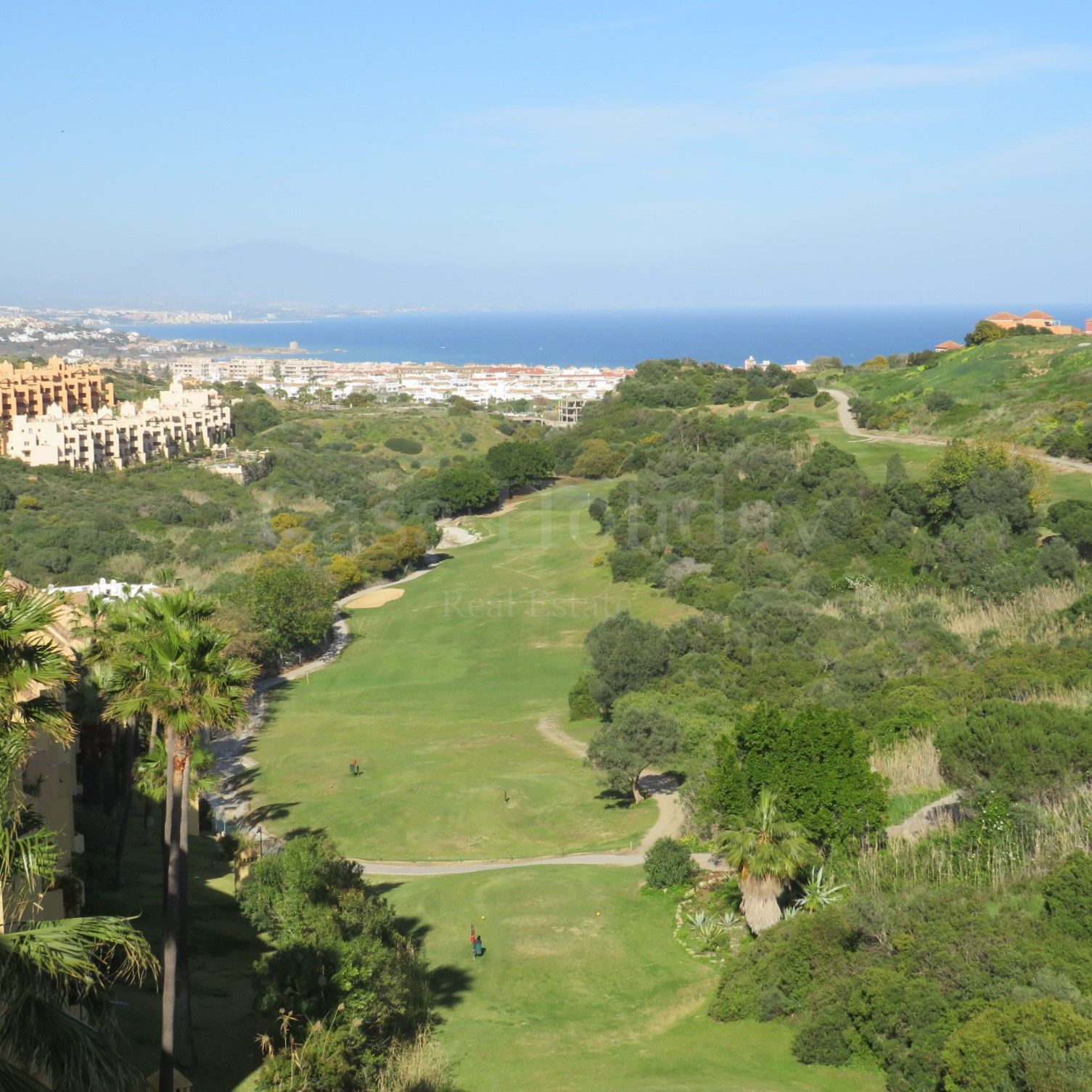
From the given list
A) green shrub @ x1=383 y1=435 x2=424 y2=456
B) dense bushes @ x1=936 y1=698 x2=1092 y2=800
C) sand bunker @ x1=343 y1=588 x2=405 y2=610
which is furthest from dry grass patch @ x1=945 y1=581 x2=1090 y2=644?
green shrub @ x1=383 y1=435 x2=424 y2=456

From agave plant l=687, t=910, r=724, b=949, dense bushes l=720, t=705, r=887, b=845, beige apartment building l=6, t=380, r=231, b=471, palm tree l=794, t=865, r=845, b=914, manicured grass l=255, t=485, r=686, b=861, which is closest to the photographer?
palm tree l=794, t=865, r=845, b=914

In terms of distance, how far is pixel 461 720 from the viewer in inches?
1896

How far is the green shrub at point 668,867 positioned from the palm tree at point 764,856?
347cm

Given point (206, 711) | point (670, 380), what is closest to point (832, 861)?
point (206, 711)

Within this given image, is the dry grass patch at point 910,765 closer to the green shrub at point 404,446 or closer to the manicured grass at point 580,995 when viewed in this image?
the manicured grass at point 580,995

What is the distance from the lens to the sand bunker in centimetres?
6825

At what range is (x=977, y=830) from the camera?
25734 mm

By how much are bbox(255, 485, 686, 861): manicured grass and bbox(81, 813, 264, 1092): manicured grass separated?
740cm

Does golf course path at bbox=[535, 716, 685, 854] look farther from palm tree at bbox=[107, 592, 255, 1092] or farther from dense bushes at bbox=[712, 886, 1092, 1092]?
palm tree at bbox=[107, 592, 255, 1092]

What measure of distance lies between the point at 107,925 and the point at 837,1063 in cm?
1540

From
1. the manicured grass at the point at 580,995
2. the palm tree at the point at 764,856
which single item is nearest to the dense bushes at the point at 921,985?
the manicured grass at the point at 580,995

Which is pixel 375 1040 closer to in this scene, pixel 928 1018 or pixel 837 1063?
pixel 837 1063

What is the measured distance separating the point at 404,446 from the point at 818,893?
102 meters

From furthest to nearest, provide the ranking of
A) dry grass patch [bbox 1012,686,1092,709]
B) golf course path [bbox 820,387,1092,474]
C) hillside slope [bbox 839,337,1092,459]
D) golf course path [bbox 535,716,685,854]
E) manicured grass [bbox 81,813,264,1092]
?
hillside slope [bbox 839,337,1092,459] → golf course path [bbox 820,387,1092,474] → golf course path [bbox 535,716,685,854] → dry grass patch [bbox 1012,686,1092,709] → manicured grass [bbox 81,813,264,1092]
